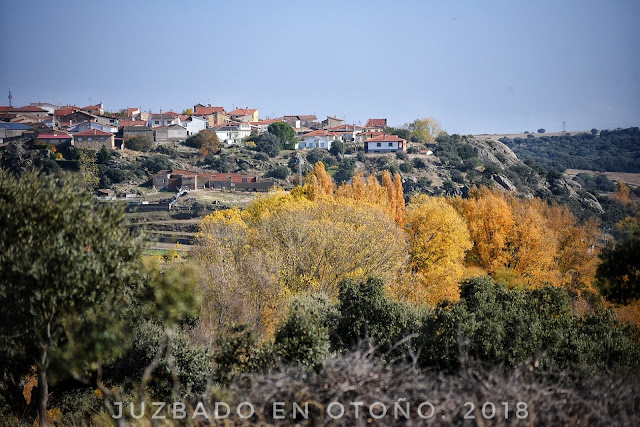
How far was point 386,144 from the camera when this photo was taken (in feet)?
324

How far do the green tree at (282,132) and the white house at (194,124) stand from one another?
13.3 meters

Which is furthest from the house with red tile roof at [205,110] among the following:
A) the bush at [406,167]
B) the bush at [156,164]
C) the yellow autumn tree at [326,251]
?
the yellow autumn tree at [326,251]

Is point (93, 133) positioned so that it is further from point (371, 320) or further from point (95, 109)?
point (371, 320)

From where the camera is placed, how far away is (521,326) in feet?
43.7

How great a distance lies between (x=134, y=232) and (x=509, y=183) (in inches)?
3113

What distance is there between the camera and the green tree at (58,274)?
9.97 m

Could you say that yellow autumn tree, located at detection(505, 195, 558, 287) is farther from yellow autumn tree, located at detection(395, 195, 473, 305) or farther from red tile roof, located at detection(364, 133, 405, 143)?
red tile roof, located at detection(364, 133, 405, 143)

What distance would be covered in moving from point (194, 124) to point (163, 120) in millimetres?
6199

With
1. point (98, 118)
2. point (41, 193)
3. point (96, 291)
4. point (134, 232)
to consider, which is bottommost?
point (96, 291)

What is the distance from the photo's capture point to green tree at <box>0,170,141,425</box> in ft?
32.7

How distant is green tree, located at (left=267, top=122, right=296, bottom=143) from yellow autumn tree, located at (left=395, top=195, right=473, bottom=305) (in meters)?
69.7

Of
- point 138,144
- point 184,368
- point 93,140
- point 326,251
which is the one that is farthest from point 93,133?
point 184,368

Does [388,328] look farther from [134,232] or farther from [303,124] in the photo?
[303,124]

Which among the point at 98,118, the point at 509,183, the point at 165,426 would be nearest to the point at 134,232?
the point at 165,426
